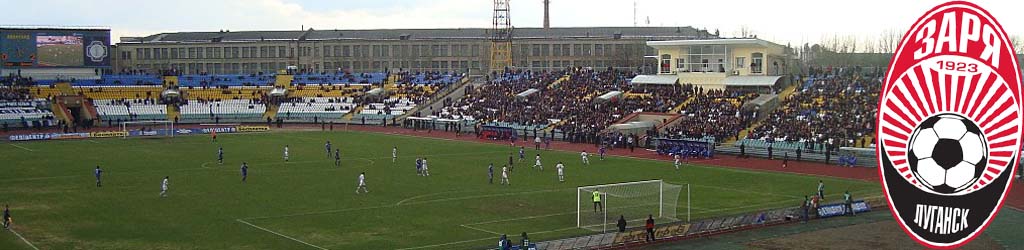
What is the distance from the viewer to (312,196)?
37000mm

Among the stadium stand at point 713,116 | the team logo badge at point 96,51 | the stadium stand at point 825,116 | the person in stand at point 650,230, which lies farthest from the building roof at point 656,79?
the person in stand at point 650,230

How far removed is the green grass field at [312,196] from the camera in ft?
92.0

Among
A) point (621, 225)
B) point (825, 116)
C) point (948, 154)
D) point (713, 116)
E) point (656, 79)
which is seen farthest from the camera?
point (656, 79)

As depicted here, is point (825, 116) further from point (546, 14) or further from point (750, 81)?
point (546, 14)

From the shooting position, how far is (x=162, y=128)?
254 ft

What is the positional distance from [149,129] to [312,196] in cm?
4283

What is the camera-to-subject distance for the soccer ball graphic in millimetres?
4402

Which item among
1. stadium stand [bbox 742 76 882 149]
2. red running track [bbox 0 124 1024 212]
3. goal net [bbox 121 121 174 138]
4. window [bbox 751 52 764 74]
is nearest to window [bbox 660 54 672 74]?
window [bbox 751 52 764 74]

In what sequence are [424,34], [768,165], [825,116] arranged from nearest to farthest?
[768,165] → [825,116] → [424,34]

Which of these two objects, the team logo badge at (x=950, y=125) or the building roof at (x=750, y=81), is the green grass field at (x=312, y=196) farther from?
the team logo badge at (x=950, y=125)

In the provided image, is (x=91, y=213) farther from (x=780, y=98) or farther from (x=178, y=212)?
(x=780, y=98)

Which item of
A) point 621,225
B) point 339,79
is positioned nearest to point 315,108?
point 339,79

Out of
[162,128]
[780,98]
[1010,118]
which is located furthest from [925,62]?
[162,128]

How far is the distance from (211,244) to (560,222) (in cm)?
1045
